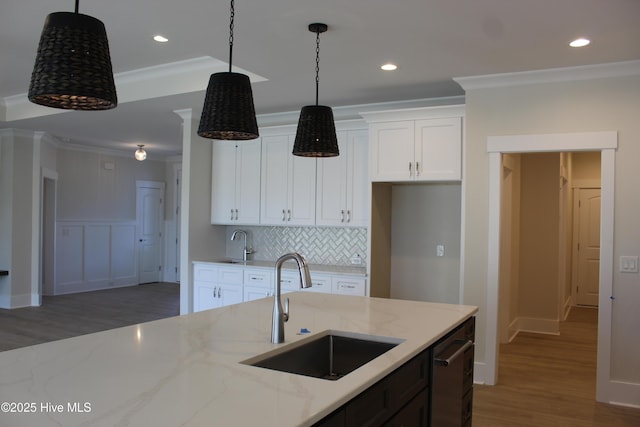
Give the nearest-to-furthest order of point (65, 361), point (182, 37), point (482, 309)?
point (65, 361) → point (182, 37) → point (482, 309)

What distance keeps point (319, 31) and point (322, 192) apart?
245 centimetres

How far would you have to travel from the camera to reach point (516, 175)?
658cm

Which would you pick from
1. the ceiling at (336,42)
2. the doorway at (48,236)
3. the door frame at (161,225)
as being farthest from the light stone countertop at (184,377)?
the door frame at (161,225)

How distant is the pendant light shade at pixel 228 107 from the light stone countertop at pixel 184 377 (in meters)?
0.93

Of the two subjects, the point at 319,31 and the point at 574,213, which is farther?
the point at 574,213

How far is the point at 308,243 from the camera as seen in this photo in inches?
243

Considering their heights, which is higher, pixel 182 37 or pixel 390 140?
pixel 182 37

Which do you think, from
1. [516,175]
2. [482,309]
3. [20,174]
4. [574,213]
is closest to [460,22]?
[482,309]

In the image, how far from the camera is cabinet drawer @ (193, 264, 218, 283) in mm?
6008

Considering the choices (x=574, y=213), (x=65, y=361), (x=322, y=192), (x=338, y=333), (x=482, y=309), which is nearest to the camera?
(x=65, y=361)

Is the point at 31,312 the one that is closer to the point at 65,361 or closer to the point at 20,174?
the point at 20,174

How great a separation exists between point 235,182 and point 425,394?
4.28 m

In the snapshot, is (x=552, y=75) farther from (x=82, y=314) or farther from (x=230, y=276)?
(x=82, y=314)

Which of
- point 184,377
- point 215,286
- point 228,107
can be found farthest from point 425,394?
point 215,286
